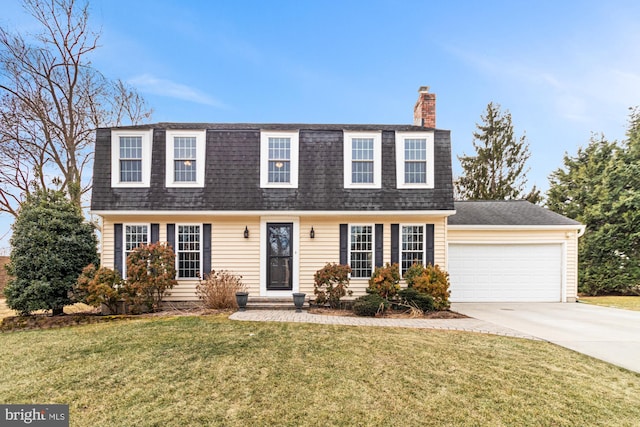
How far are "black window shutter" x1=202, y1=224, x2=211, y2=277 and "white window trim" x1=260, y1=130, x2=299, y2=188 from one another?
2.43 metres

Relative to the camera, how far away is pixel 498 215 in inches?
510

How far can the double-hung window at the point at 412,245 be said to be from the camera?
10719mm

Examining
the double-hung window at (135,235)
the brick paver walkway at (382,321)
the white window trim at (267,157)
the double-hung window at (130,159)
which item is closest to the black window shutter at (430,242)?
the brick paver walkway at (382,321)

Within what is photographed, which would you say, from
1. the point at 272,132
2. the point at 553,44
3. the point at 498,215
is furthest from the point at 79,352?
the point at 553,44

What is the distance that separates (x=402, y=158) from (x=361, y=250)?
134 inches

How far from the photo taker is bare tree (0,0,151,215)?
15.3m

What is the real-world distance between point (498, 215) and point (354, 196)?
21.6ft

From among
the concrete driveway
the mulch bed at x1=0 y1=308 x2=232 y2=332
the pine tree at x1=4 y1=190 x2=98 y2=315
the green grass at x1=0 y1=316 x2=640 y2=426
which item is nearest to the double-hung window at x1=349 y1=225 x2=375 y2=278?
the concrete driveway

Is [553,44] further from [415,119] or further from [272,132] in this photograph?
[272,132]

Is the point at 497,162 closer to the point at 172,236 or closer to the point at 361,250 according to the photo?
the point at 361,250

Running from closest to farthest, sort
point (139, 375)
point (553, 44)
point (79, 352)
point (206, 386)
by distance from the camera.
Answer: point (206, 386)
point (139, 375)
point (79, 352)
point (553, 44)

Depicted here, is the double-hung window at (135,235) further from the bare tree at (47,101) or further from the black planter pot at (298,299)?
the bare tree at (47,101)

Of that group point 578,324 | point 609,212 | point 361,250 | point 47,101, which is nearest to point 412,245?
point 361,250

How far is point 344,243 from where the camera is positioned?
10.7 m
